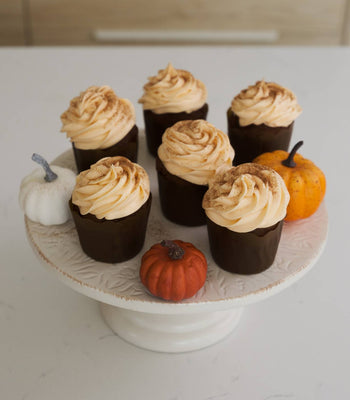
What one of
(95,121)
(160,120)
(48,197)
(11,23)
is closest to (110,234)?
(48,197)

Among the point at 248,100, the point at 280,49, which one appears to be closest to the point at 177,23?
Answer: the point at 280,49

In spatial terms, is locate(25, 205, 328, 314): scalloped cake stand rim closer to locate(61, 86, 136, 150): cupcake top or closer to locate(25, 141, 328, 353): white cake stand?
locate(25, 141, 328, 353): white cake stand

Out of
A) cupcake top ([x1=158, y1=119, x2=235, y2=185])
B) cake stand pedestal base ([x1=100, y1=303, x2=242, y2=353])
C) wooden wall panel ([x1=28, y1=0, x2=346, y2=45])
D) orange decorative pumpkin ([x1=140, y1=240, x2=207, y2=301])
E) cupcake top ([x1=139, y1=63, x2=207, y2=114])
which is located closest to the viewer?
orange decorative pumpkin ([x1=140, y1=240, x2=207, y2=301])

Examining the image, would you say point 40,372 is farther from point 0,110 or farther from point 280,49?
point 280,49

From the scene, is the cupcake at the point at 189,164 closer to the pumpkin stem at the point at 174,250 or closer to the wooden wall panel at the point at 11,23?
the pumpkin stem at the point at 174,250

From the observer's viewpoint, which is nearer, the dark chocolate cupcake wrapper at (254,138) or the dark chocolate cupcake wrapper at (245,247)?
the dark chocolate cupcake wrapper at (245,247)

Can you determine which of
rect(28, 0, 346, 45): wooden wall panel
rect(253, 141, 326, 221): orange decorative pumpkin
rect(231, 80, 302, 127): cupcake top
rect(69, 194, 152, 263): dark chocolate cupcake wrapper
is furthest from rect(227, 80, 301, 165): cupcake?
rect(28, 0, 346, 45): wooden wall panel

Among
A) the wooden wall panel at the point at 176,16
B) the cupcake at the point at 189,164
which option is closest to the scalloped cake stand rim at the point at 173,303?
the cupcake at the point at 189,164
